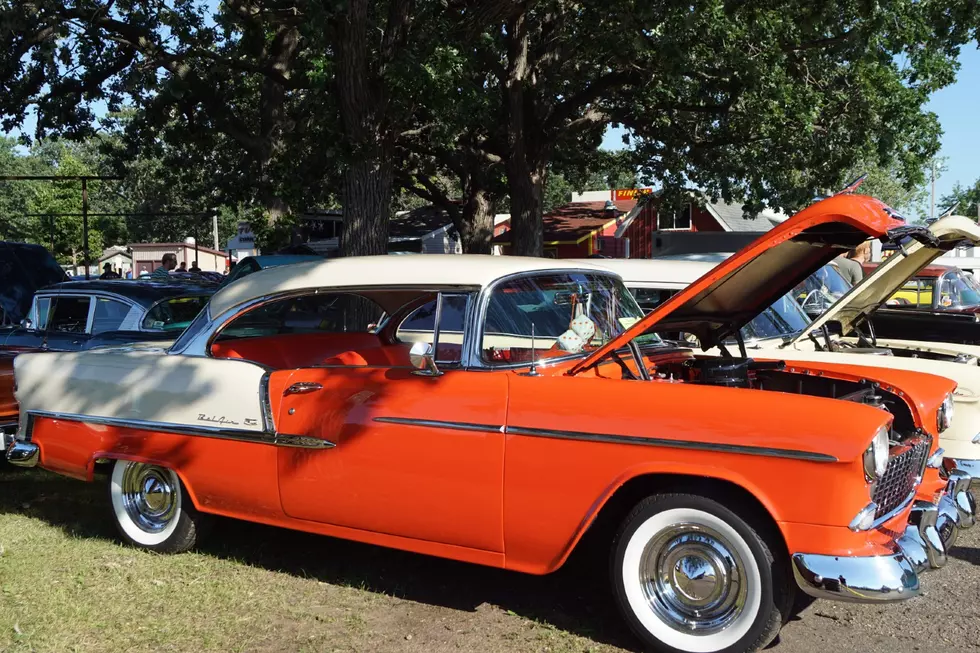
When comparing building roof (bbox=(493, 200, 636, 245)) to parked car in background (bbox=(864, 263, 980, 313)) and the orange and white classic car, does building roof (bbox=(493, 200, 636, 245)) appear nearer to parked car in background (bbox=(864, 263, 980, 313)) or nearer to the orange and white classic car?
parked car in background (bbox=(864, 263, 980, 313))

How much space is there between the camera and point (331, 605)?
439 cm

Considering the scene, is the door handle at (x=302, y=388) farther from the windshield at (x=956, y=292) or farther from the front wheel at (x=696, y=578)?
the windshield at (x=956, y=292)

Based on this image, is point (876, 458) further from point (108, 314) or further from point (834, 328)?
point (108, 314)

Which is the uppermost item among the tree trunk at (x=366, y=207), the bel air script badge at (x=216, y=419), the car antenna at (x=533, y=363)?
the tree trunk at (x=366, y=207)

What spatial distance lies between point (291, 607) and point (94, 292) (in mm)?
4999

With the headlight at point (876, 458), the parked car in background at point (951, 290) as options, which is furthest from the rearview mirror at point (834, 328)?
the parked car in background at point (951, 290)

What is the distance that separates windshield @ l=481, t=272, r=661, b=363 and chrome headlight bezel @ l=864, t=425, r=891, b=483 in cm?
146

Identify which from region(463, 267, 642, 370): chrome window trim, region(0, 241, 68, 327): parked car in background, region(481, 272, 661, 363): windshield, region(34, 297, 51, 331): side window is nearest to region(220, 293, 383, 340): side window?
region(481, 272, 661, 363): windshield

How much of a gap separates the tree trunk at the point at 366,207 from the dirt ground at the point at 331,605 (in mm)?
4347

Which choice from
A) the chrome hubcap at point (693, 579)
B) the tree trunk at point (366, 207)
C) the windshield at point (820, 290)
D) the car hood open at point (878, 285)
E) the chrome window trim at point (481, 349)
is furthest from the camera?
the windshield at point (820, 290)

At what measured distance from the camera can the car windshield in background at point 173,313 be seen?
795 centimetres

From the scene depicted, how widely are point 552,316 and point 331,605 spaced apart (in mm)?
1785

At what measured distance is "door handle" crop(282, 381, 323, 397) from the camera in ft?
14.5

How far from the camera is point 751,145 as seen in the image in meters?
16.8
